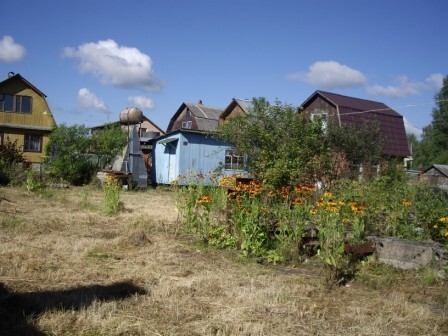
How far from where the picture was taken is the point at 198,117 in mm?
31859

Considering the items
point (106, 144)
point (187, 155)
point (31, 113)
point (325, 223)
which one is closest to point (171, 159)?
point (187, 155)

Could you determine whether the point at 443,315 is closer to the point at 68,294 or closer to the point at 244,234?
the point at 244,234

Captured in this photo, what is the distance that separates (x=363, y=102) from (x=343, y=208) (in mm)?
21593

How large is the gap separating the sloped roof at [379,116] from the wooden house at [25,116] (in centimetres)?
1756

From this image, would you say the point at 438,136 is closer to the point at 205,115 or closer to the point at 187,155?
the point at 205,115

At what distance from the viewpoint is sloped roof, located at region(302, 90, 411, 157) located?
909 inches

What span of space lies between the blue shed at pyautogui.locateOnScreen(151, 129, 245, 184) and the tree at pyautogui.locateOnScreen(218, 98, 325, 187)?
32.1 feet

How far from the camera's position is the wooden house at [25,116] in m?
27.0

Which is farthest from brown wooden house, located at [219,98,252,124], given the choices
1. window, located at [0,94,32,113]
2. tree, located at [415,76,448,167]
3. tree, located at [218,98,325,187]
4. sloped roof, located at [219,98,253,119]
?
tree, located at [415,76,448,167]

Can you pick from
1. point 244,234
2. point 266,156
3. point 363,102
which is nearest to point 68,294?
point 244,234

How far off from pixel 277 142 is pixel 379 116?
1641cm

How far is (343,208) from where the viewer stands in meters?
6.07

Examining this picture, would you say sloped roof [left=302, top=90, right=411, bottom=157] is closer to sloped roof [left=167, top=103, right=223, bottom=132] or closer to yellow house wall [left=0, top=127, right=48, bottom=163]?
sloped roof [left=167, top=103, right=223, bottom=132]

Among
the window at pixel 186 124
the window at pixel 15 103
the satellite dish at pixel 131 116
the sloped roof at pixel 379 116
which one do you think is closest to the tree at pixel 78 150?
the satellite dish at pixel 131 116
